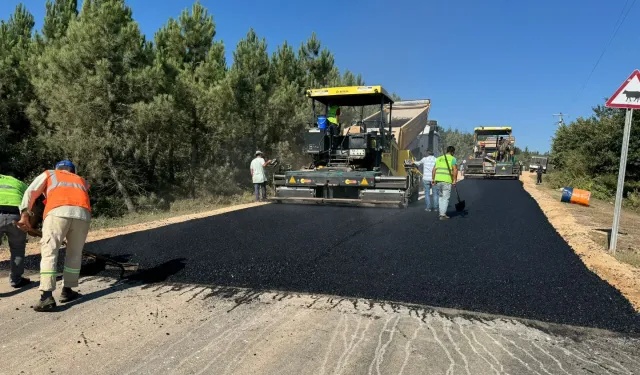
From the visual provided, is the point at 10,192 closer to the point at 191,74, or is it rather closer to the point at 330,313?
the point at 330,313

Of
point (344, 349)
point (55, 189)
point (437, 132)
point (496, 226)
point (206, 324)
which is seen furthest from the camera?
point (437, 132)

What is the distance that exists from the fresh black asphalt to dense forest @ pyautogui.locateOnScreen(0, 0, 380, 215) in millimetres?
5551

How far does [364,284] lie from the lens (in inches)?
143

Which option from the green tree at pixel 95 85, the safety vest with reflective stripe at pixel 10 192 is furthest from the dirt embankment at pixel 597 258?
the green tree at pixel 95 85

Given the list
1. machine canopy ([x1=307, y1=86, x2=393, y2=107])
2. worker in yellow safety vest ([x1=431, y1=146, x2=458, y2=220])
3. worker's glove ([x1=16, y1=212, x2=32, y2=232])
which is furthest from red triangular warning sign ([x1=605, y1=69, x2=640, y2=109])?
worker's glove ([x1=16, y1=212, x2=32, y2=232])

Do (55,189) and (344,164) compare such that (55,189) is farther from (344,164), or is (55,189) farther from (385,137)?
(385,137)

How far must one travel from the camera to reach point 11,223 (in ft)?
11.7

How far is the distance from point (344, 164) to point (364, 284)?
240 inches

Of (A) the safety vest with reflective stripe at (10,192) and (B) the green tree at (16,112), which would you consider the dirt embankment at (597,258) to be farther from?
(B) the green tree at (16,112)

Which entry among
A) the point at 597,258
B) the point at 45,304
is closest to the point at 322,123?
the point at 597,258

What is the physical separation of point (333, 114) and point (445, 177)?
3.61 meters

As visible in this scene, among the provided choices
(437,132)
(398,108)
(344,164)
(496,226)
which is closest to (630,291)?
(496,226)

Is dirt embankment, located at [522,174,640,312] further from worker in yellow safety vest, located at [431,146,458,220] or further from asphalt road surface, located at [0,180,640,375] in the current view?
worker in yellow safety vest, located at [431,146,458,220]

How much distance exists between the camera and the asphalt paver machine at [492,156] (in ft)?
65.6
